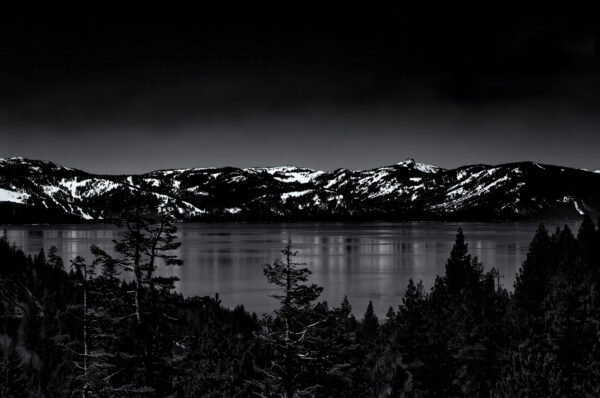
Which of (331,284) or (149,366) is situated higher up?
(149,366)

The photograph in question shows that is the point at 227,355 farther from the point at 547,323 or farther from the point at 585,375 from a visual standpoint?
the point at 585,375

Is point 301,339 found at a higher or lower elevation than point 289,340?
higher

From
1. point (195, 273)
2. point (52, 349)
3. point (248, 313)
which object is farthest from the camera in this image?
point (195, 273)

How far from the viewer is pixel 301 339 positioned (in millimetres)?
15586

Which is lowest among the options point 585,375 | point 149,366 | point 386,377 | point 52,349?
point 52,349

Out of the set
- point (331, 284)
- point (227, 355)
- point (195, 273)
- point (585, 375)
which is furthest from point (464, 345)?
point (195, 273)

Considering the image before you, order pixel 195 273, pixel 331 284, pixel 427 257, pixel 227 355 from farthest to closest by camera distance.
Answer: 1. pixel 427 257
2. pixel 195 273
3. pixel 331 284
4. pixel 227 355

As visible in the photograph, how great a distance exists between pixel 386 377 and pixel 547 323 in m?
12.3

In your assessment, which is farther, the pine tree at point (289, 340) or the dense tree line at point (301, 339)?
the pine tree at point (289, 340)

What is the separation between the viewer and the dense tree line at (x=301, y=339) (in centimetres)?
1423

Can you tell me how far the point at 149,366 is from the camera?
13820 millimetres

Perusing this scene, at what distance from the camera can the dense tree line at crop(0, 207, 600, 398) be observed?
14.2m

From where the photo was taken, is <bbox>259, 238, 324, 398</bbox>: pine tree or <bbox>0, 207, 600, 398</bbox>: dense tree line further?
<bbox>259, 238, 324, 398</bbox>: pine tree

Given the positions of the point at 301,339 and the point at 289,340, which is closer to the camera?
the point at 301,339
